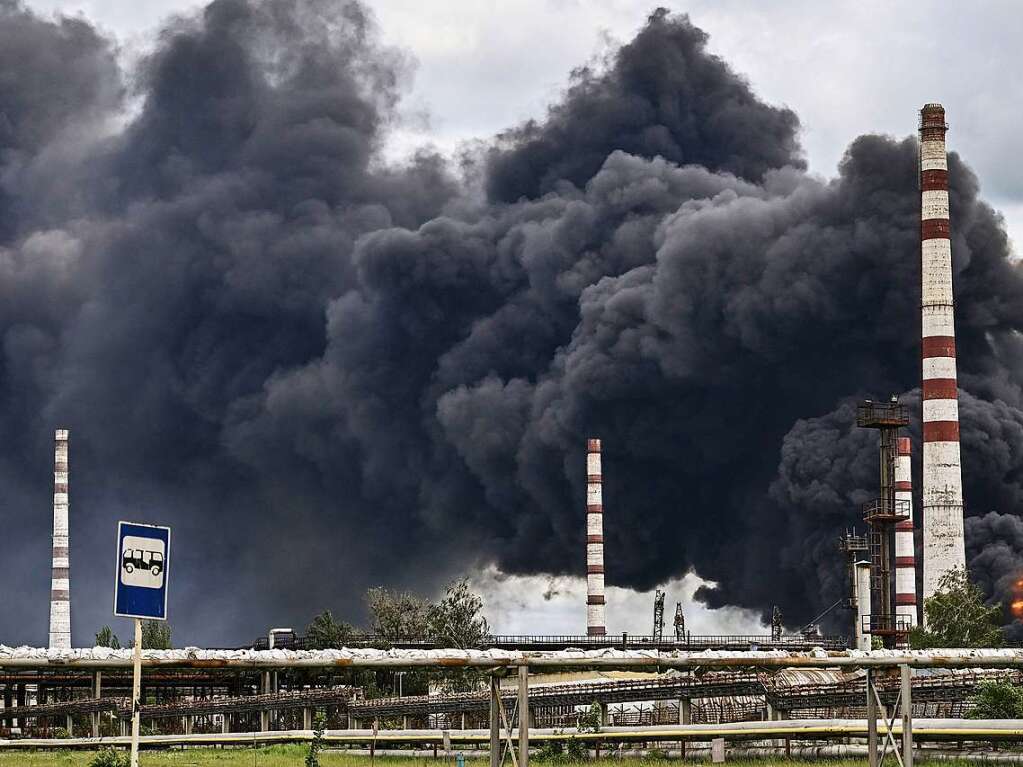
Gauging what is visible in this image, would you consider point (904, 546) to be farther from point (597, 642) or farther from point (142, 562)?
point (142, 562)

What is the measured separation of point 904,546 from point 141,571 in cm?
6555

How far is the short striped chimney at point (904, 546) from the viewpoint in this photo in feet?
240

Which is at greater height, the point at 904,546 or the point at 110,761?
the point at 904,546

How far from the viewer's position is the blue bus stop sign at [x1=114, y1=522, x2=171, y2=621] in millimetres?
13227

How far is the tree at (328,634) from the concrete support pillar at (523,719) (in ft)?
186

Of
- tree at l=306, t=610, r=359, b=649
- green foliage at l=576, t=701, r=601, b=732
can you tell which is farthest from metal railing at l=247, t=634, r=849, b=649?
green foliage at l=576, t=701, r=601, b=732

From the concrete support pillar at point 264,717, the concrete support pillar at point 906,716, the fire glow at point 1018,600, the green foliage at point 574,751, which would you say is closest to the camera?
the concrete support pillar at point 906,716

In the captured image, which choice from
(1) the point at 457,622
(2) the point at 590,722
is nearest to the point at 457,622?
(1) the point at 457,622

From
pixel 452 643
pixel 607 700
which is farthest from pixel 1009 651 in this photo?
pixel 452 643

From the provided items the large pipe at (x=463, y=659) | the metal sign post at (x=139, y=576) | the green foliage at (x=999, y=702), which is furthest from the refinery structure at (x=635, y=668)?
the metal sign post at (x=139, y=576)

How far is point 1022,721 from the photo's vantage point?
82.6 ft

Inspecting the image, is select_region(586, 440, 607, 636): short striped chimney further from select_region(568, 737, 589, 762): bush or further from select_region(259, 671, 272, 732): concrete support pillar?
select_region(568, 737, 589, 762): bush

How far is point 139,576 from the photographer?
43.9ft

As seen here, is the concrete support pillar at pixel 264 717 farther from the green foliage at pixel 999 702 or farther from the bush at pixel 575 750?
the green foliage at pixel 999 702
